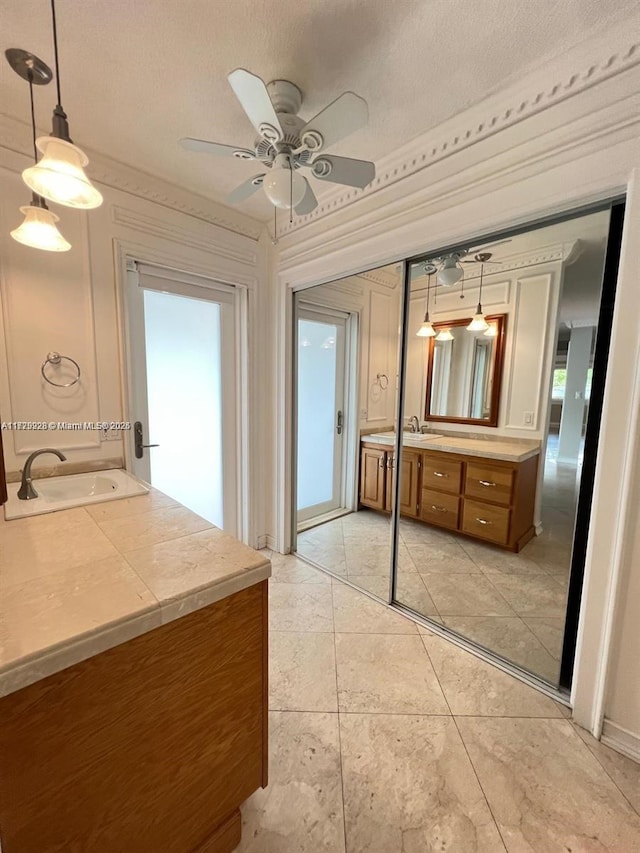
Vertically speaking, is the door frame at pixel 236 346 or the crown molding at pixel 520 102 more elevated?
the crown molding at pixel 520 102

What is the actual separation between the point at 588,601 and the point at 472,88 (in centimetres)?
219

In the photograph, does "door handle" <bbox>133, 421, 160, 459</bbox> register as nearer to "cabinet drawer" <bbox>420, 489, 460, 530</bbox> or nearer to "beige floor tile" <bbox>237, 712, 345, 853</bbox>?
"beige floor tile" <bbox>237, 712, 345, 853</bbox>

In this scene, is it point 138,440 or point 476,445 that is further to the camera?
point 476,445

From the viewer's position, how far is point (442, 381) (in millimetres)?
2971

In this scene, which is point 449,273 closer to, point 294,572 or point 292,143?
point 292,143

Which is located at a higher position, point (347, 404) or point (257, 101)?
point (257, 101)

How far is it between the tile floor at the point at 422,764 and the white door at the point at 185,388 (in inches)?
49.0

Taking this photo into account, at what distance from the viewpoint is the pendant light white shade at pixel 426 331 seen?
287cm

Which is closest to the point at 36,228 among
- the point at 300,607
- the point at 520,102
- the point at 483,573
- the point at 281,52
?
the point at 281,52

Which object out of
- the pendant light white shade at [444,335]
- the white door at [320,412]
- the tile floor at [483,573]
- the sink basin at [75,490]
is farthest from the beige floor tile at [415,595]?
the pendant light white shade at [444,335]

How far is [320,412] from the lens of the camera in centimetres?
327

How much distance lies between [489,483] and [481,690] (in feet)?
4.42

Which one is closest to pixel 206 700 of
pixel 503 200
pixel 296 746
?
pixel 296 746

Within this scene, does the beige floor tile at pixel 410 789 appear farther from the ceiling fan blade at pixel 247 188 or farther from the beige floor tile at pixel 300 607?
the ceiling fan blade at pixel 247 188
